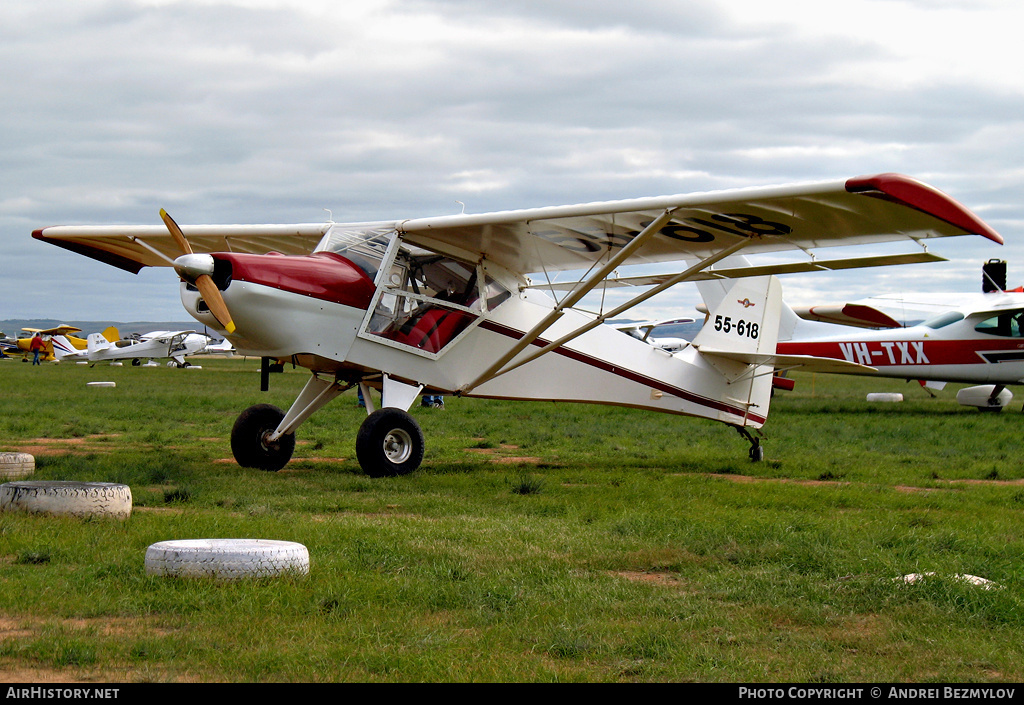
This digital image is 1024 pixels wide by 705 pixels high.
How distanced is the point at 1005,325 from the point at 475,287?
67.0 ft

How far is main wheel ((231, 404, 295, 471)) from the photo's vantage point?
37.9ft

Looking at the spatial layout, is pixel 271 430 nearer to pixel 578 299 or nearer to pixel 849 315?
pixel 578 299

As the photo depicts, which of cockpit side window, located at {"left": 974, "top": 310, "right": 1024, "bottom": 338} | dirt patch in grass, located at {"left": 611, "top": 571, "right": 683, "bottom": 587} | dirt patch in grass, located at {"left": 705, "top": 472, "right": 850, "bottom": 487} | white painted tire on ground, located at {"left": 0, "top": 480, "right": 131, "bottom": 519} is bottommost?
dirt patch in grass, located at {"left": 705, "top": 472, "right": 850, "bottom": 487}

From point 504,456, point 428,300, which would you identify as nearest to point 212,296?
point 428,300

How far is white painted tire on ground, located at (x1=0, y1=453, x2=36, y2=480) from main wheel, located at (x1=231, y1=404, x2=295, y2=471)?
2.31m

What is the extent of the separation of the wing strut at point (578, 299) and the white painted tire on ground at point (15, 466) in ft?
15.8

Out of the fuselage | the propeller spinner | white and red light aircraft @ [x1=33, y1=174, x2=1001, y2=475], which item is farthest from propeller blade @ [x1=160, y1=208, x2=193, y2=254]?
the fuselage

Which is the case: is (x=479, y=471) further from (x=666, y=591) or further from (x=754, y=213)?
(x=666, y=591)

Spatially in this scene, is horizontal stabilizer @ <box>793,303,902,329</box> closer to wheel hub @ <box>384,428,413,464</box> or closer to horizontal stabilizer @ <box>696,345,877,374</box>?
horizontal stabilizer @ <box>696,345,877,374</box>

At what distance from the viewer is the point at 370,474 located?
35.0 ft

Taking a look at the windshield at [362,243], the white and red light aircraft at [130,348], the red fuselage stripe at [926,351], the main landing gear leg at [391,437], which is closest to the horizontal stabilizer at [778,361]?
the main landing gear leg at [391,437]

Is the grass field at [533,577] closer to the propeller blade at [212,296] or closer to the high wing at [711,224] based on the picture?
the propeller blade at [212,296]

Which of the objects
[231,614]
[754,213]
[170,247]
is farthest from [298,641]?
[170,247]

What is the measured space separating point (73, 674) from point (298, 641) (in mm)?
942
